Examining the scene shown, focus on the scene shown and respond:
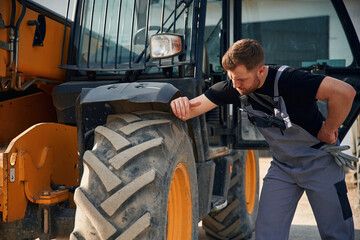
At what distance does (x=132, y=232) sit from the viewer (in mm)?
2387

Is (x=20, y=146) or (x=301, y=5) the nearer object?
(x=20, y=146)

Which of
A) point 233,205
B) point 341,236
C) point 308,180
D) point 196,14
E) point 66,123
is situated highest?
point 196,14

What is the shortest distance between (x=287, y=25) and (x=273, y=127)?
193 cm

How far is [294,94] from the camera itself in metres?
2.87

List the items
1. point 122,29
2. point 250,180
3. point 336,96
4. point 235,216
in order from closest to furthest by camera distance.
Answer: point 336,96 → point 122,29 → point 235,216 → point 250,180

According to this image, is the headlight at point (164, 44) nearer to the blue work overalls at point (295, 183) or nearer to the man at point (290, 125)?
the man at point (290, 125)

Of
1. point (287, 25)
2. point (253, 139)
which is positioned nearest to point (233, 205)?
point (253, 139)

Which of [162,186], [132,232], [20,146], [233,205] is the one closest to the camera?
[132,232]

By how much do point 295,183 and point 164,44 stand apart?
4.05ft

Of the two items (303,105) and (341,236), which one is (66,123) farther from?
(341,236)

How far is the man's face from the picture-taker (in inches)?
111

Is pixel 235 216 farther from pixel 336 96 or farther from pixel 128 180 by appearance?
pixel 128 180

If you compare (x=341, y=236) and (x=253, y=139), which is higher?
(x=253, y=139)

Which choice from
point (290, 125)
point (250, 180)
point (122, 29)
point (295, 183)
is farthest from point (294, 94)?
point (250, 180)
